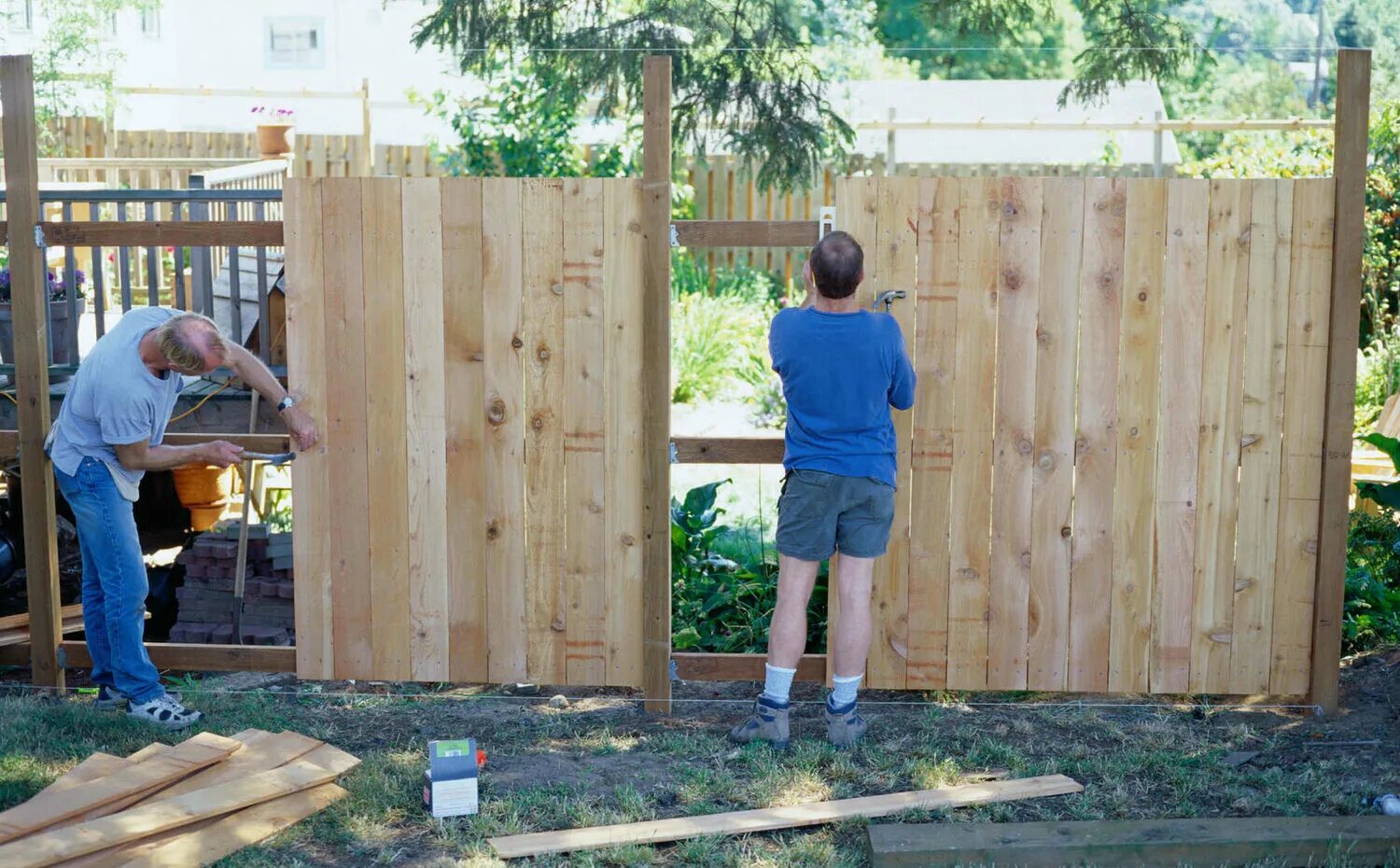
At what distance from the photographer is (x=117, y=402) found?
185 inches

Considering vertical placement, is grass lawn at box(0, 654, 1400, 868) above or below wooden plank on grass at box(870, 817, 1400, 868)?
below

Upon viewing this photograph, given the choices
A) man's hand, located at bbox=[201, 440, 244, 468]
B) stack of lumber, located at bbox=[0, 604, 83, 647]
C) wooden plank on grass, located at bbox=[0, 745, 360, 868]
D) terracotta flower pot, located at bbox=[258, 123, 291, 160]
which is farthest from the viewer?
terracotta flower pot, located at bbox=[258, 123, 291, 160]

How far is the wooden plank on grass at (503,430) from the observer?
4.88 metres

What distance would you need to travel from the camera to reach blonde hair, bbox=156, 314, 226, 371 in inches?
180

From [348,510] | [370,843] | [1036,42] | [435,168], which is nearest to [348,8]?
[435,168]

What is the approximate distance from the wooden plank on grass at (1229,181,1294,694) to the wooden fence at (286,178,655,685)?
2100mm

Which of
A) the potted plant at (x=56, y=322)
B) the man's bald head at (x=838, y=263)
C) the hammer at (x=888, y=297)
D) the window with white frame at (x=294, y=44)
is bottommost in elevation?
the potted plant at (x=56, y=322)

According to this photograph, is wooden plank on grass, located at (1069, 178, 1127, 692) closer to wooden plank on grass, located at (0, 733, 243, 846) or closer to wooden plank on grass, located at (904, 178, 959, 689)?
wooden plank on grass, located at (904, 178, 959, 689)

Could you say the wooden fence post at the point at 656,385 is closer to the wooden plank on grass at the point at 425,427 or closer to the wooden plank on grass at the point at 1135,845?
the wooden plank on grass at the point at 425,427

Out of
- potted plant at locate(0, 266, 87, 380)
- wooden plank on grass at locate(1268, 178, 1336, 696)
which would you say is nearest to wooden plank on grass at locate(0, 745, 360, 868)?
wooden plank on grass at locate(1268, 178, 1336, 696)

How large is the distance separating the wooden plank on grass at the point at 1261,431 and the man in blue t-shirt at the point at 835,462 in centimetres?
126

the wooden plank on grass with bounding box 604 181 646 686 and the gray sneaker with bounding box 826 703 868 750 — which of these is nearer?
the gray sneaker with bounding box 826 703 868 750

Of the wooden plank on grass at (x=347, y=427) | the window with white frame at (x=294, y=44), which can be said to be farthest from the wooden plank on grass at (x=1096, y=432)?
the window with white frame at (x=294, y=44)

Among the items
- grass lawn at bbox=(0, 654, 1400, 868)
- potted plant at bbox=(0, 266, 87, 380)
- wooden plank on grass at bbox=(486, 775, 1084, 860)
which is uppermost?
potted plant at bbox=(0, 266, 87, 380)
